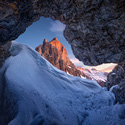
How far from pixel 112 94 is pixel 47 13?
11005 millimetres

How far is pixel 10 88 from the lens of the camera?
4.59m

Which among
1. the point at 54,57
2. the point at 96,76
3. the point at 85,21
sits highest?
the point at 54,57

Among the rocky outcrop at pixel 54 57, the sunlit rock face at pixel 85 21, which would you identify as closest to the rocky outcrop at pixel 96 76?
the rocky outcrop at pixel 54 57

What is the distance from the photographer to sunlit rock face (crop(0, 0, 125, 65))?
3.69m

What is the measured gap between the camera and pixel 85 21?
180 inches

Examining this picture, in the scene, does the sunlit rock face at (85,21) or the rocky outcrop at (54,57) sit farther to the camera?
the rocky outcrop at (54,57)

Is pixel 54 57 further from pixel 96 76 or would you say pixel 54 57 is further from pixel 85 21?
pixel 96 76

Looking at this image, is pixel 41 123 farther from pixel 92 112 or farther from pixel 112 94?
pixel 112 94

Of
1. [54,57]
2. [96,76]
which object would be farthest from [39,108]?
[96,76]

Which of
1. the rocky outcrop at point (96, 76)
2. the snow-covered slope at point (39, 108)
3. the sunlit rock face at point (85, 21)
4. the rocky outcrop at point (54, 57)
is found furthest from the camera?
the rocky outcrop at point (96, 76)

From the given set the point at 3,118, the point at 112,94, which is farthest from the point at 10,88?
the point at 112,94

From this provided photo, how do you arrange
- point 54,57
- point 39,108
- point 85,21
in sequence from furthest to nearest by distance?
1. point 54,57
2. point 85,21
3. point 39,108

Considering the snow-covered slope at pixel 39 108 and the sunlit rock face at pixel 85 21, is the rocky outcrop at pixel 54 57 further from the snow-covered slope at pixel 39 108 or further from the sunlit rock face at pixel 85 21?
the sunlit rock face at pixel 85 21

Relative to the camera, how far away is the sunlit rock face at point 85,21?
3.69m
